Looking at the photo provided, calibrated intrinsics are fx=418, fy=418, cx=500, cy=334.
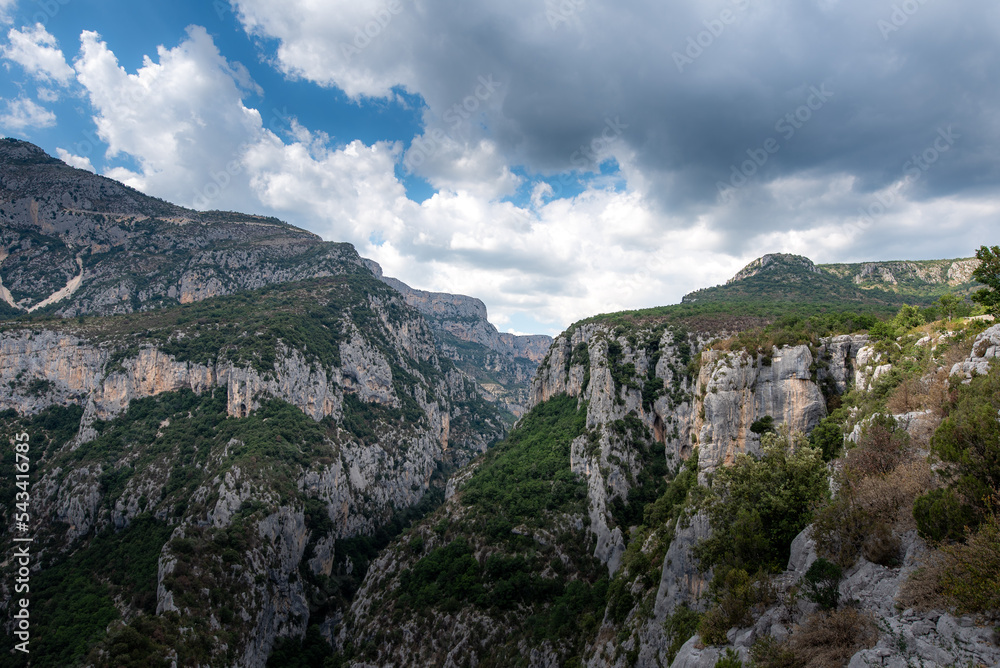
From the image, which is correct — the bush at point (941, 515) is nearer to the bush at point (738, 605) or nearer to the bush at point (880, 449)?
the bush at point (880, 449)

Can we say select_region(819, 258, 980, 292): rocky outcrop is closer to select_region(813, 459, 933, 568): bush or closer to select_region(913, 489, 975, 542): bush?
select_region(813, 459, 933, 568): bush

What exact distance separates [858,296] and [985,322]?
3971 inches

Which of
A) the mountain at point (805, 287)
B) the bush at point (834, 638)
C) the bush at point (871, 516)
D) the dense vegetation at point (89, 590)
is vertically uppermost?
the mountain at point (805, 287)

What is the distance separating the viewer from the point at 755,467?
824 inches

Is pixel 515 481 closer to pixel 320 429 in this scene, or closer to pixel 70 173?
pixel 320 429

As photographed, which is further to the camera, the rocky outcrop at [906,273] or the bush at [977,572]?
the rocky outcrop at [906,273]

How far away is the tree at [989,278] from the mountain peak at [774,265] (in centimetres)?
11116

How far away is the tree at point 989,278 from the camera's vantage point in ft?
64.1

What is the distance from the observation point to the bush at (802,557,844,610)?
1288cm

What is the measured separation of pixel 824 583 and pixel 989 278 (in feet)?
59.1

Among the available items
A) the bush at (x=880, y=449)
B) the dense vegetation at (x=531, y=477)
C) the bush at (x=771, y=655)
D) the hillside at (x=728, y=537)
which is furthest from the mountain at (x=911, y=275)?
the bush at (x=771, y=655)

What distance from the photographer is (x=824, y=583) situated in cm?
1342

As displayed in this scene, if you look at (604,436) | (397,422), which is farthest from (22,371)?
(604,436)

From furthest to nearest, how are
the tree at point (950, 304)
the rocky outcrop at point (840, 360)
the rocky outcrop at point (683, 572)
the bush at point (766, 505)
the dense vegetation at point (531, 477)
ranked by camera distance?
the dense vegetation at point (531, 477) < the rocky outcrop at point (840, 360) < the rocky outcrop at point (683, 572) < the tree at point (950, 304) < the bush at point (766, 505)
